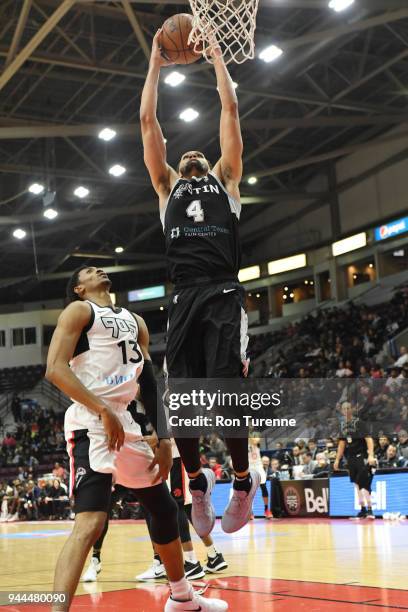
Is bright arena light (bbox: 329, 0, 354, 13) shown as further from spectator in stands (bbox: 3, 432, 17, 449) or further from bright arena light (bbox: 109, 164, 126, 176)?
spectator in stands (bbox: 3, 432, 17, 449)

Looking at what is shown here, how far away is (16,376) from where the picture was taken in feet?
128

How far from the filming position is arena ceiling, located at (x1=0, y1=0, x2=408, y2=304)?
18.0 metres

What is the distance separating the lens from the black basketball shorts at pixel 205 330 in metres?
4.34

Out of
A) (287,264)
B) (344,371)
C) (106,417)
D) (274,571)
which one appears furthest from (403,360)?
(106,417)

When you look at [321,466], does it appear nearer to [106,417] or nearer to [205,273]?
[205,273]

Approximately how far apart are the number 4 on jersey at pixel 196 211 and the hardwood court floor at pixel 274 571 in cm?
Answer: 239

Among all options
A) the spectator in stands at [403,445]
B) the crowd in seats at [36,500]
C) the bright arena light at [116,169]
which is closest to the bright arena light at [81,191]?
the bright arena light at [116,169]

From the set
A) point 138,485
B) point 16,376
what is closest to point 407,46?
point 138,485

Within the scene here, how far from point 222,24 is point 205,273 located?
6.60ft

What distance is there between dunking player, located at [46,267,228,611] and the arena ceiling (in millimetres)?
11432

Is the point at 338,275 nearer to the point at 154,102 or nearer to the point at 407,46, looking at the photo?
the point at 407,46

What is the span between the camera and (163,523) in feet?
14.4

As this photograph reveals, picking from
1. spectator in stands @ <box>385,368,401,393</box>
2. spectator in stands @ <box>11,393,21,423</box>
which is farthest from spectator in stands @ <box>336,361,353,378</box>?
spectator in stands @ <box>11,393,21,423</box>

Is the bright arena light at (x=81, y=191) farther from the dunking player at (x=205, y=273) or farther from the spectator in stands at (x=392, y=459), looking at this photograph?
the dunking player at (x=205, y=273)
